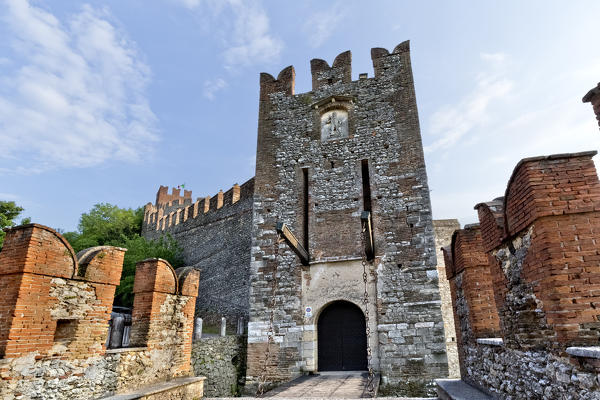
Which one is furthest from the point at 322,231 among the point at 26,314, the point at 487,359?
the point at 26,314

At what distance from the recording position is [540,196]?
2918 mm

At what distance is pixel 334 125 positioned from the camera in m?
10.7

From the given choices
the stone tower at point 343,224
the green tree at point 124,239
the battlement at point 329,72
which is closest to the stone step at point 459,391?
the stone tower at point 343,224

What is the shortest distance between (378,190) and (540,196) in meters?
6.62

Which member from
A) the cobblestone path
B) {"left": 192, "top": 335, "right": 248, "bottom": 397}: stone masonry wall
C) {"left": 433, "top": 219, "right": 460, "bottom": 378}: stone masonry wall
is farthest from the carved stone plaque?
{"left": 192, "top": 335, "right": 248, "bottom": 397}: stone masonry wall

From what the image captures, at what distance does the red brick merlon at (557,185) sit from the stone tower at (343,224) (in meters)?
5.66

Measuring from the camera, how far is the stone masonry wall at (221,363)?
9.02 metres

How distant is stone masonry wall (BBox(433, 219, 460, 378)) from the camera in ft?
43.5

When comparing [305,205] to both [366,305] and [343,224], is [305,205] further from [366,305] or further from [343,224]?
[366,305]

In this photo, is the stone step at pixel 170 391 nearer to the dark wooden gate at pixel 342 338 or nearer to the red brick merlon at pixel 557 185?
the dark wooden gate at pixel 342 338

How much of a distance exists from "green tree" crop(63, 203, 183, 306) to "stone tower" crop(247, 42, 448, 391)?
10299 mm

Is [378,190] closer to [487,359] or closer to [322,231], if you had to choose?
[322,231]

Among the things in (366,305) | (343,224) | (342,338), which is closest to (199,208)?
(343,224)

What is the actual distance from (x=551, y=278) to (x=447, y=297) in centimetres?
1273
